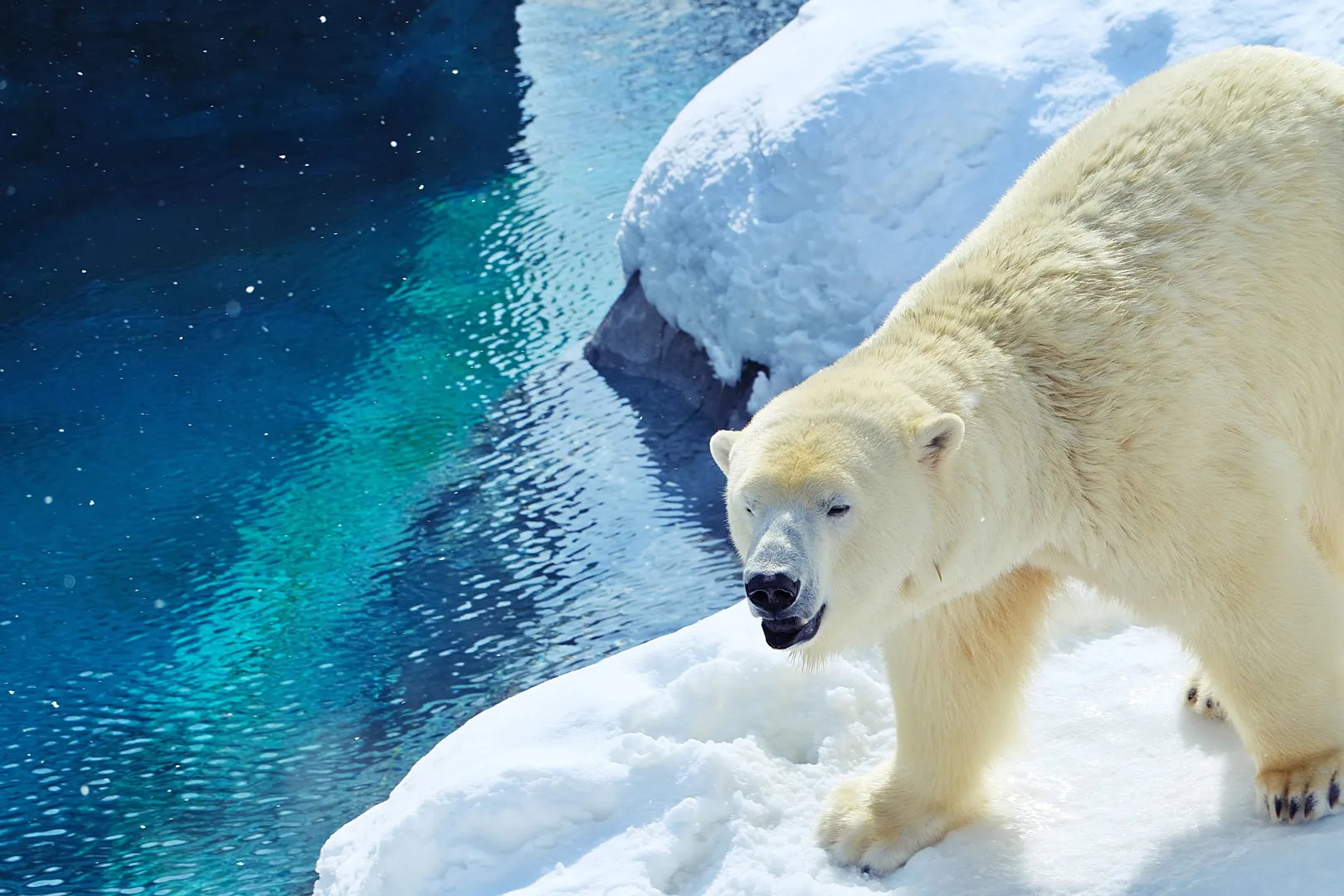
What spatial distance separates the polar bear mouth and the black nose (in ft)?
0.11

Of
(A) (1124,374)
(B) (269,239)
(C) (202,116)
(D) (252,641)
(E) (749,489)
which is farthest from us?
(C) (202,116)

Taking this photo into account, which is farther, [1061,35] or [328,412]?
[328,412]

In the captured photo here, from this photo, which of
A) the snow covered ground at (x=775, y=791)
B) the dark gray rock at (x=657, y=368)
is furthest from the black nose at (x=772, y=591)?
the dark gray rock at (x=657, y=368)

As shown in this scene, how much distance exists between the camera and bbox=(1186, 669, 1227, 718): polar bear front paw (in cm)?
327

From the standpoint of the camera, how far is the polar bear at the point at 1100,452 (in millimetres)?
Answer: 2631

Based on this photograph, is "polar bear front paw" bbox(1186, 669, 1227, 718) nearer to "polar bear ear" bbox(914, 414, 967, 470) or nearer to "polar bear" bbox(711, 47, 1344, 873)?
"polar bear" bbox(711, 47, 1344, 873)

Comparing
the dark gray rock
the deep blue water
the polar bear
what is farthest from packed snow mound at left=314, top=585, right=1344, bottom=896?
the dark gray rock

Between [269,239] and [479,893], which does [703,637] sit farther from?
[269,239]

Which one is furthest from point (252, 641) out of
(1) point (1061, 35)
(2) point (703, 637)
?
(1) point (1061, 35)

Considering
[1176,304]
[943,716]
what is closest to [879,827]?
[943,716]

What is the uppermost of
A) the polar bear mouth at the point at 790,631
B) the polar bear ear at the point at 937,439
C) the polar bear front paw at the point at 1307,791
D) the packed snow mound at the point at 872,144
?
the polar bear ear at the point at 937,439

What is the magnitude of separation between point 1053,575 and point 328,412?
6.19m

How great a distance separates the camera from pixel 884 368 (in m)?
2.85

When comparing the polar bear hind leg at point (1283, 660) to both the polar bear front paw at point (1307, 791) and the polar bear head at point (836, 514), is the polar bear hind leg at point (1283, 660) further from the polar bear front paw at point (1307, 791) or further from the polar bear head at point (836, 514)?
the polar bear head at point (836, 514)
